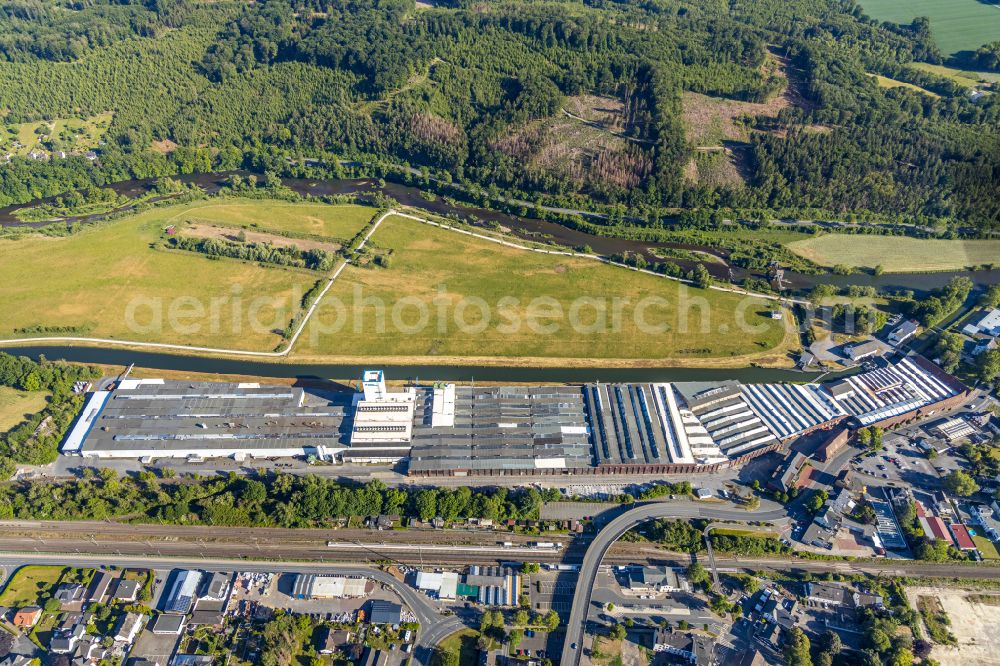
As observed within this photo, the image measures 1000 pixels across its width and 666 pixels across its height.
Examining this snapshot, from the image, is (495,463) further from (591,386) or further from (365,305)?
(365,305)

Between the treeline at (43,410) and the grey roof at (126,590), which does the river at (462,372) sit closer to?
the treeline at (43,410)

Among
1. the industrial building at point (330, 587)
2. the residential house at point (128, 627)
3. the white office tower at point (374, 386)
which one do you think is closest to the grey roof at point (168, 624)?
the residential house at point (128, 627)

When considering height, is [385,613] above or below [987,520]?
below

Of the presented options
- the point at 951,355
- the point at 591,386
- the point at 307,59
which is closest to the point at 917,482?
the point at 951,355

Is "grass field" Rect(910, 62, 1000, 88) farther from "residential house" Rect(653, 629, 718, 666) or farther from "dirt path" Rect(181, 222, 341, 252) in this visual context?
"residential house" Rect(653, 629, 718, 666)

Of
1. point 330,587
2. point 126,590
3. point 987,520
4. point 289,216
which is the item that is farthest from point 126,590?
point 987,520

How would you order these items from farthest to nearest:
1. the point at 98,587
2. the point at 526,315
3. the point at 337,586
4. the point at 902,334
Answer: the point at 526,315, the point at 902,334, the point at 337,586, the point at 98,587

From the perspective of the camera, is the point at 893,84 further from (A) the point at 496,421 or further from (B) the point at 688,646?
(B) the point at 688,646
